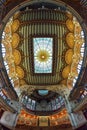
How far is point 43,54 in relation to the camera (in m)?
26.9

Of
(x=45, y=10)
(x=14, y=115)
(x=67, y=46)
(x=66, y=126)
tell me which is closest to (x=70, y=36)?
(x=67, y=46)

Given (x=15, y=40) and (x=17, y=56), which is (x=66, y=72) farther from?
(x=15, y=40)

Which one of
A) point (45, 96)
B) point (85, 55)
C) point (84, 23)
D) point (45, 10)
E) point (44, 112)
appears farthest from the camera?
point (45, 96)

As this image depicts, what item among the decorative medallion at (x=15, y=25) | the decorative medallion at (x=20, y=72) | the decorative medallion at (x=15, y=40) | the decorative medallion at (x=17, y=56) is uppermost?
the decorative medallion at (x=15, y=25)

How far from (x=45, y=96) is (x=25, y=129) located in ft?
27.2

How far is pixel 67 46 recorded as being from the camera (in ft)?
82.2

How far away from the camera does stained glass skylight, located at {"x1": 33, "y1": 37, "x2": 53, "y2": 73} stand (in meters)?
25.3

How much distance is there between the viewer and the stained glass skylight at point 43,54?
25.3m

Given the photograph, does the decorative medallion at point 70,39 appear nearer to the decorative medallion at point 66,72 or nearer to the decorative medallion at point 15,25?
the decorative medallion at point 66,72

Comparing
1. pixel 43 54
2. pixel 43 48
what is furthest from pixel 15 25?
pixel 43 54

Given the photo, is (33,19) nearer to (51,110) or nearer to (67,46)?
(67,46)

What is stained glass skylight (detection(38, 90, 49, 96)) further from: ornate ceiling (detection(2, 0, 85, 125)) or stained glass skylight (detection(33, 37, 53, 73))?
stained glass skylight (detection(33, 37, 53, 73))

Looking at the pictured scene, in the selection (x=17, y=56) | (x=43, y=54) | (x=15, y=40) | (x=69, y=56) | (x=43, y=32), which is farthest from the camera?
(x=43, y=54)

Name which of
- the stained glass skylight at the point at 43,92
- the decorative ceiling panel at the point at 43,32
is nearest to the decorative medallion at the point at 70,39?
the decorative ceiling panel at the point at 43,32
